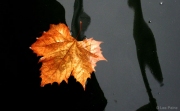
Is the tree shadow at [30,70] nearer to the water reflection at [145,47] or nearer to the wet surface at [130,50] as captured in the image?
the wet surface at [130,50]

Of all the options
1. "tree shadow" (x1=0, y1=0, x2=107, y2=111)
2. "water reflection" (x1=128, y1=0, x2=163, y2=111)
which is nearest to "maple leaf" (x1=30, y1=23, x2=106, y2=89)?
"tree shadow" (x1=0, y1=0, x2=107, y2=111)

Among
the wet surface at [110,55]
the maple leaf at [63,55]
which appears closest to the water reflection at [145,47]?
the wet surface at [110,55]

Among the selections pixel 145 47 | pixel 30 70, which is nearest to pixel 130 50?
pixel 145 47

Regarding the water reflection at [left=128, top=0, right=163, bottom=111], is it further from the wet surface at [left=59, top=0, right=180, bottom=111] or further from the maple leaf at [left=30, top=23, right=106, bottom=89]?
the maple leaf at [left=30, top=23, right=106, bottom=89]

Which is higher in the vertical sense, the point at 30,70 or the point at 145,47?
the point at 145,47

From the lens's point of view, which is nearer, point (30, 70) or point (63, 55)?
point (63, 55)

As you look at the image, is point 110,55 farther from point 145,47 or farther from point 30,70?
point 30,70
